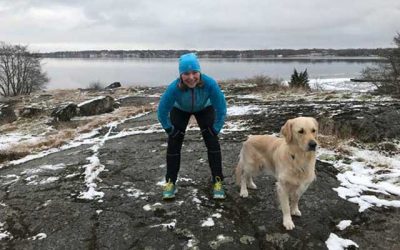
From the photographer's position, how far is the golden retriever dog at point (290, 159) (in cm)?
471

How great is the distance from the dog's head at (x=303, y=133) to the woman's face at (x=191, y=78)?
1331 millimetres

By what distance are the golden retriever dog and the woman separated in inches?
23.4

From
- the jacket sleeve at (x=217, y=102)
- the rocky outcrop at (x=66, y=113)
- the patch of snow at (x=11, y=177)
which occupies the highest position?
the jacket sleeve at (x=217, y=102)

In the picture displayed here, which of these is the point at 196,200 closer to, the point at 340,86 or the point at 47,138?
the point at 47,138

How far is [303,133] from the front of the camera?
470cm

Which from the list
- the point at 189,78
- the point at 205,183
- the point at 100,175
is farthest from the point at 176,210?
the point at 100,175

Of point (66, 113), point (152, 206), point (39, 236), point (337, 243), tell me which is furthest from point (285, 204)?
point (66, 113)

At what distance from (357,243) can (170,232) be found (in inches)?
84.9

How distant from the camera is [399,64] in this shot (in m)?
23.0

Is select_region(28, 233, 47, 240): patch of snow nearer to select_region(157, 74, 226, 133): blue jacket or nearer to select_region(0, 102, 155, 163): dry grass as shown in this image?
select_region(157, 74, 226, 133): blue jacket

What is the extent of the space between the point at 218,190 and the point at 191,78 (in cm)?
168

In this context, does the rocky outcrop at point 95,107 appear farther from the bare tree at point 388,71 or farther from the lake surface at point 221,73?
the lake surface at point 221,73

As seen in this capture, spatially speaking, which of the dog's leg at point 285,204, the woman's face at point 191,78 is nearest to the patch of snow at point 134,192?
the woman's face at point 191,78

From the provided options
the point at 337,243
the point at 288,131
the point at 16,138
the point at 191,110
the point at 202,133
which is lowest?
the point at 16,138
